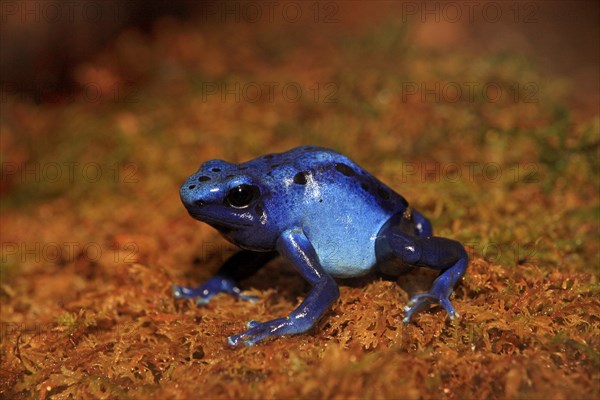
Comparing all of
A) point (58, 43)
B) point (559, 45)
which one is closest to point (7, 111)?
point (58, 43)

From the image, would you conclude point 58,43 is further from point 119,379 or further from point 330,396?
Result: point 330,396

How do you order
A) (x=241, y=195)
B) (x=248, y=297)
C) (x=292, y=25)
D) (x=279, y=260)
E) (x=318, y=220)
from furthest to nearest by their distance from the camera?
(x=292, y=25) < (x=279, y=260) < (x=248, y=297) < (x=318, y=220) < (x=241, y=195)

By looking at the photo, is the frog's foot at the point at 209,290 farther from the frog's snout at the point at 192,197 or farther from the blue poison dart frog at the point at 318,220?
the frog's snout at the point at 192,197

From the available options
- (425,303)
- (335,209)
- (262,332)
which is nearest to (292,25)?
(335,209)

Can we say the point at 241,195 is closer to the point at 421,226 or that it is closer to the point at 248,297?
the point at 248,297

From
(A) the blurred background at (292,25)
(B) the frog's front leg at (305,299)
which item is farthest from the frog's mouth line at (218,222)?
(A) the blurred background at (292,25)

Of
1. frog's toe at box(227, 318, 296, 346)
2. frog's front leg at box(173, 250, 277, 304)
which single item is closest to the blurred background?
frog's front leg at box(173, 250, 277, 304)
